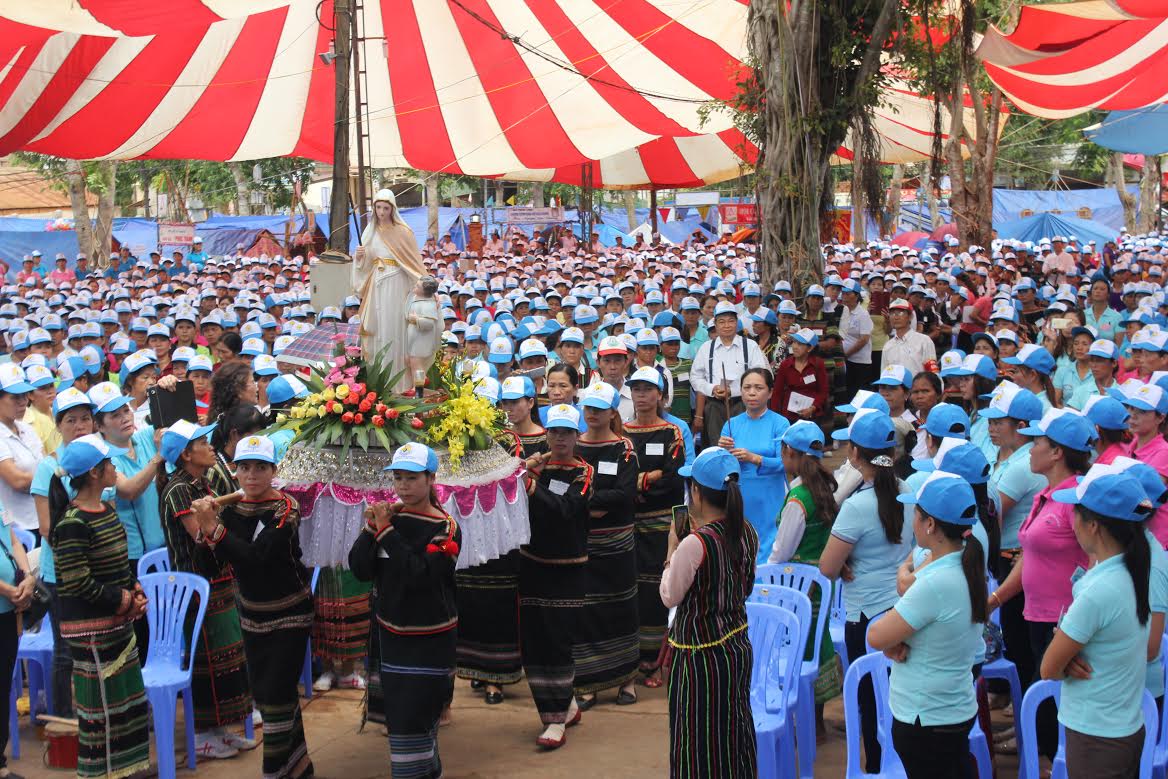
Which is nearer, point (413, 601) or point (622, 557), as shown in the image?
point (413, 601)

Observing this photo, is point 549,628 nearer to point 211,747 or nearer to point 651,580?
point 651,580

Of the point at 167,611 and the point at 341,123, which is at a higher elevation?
the point at 341,123

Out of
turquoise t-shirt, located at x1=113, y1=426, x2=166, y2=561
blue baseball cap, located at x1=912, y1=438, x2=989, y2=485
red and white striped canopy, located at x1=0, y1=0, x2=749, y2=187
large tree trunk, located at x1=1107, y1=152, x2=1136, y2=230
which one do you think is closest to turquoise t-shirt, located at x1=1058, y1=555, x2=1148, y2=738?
blue baseball cap, located at x1=912, y1=438, x2=989, y2=485

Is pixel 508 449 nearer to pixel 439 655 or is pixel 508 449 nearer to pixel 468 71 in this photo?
pixel 439 655

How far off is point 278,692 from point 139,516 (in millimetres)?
1471

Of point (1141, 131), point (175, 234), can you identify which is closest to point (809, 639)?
point (1141, 131)

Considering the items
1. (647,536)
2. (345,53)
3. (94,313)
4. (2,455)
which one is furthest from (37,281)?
(647,536)

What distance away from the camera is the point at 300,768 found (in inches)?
196

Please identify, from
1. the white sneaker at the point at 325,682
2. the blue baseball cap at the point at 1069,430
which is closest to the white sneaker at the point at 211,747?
the white sneaker at the point at 325,682

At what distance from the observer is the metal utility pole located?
10102 mm

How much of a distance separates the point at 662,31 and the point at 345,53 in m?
4.24

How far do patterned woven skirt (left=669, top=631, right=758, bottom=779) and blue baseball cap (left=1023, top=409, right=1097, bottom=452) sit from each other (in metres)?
1.49

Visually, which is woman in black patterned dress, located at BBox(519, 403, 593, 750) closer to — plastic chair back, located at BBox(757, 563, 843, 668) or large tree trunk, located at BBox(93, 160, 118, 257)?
plastic chair back, located at BBox(757, 563, 843, 668)

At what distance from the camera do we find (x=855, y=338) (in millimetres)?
11625
